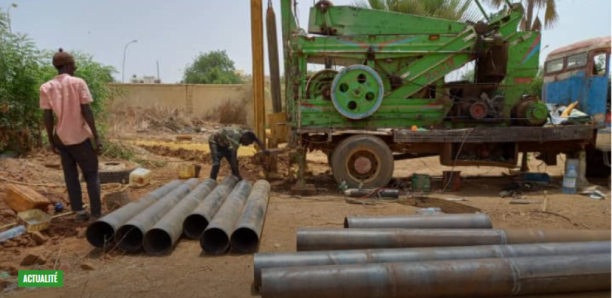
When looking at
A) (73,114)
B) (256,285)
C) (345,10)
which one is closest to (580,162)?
(345,10)

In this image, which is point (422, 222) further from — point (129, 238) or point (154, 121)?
point (154, 121)

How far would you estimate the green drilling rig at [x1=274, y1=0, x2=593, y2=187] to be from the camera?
725 cm

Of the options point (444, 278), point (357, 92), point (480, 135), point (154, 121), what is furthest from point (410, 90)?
point (154, 121)

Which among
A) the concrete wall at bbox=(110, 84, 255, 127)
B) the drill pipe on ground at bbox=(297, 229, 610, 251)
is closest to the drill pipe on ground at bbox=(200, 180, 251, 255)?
the drill pipe on ground at bbox=(297, 229, 610, 251)

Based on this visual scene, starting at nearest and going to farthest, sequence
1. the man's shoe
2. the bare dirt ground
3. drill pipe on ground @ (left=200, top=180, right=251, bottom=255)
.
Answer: the bare dirt ground, drill pipe on ground @ (left=200, top=180, right=251, bottom=255), the man's shoe

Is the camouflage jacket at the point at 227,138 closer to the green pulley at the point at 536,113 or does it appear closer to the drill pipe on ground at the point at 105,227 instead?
the drill pipe on ground at the point at 105,227

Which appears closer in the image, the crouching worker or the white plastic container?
the crouching worker

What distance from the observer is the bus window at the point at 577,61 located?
8.09 m

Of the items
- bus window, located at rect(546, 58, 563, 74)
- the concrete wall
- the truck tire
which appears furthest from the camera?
the concrete wall

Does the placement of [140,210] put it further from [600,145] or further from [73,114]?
[600,145]

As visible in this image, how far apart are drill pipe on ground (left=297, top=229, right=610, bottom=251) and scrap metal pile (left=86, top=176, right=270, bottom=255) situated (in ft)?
2.18

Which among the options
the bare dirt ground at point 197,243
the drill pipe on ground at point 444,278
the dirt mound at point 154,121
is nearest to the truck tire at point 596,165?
the bare dirt ground at point 197,243

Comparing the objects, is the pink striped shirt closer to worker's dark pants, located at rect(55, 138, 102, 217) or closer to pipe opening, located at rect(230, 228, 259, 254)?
worker's dark pants, located at rect(55, 138, 102, 217)

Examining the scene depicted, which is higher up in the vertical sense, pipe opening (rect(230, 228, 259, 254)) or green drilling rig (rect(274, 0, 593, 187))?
green drilling rig (rect(274, 0, 593, 187))
